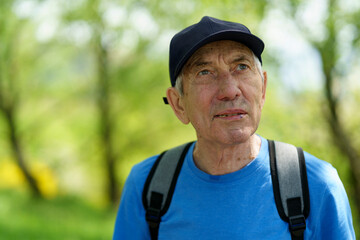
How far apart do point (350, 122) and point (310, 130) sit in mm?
1020

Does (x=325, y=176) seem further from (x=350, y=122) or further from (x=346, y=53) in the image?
(x=350, y=122)

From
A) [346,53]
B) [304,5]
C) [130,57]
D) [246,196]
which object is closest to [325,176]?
[246,196]

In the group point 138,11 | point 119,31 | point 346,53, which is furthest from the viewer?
point 119,31

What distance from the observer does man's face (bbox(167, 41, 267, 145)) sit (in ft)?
5.62

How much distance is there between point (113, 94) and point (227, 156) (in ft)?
42.2

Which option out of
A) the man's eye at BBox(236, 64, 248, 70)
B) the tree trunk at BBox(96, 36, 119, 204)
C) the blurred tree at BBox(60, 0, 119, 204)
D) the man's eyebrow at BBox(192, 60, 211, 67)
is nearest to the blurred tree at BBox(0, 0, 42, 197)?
the blurred tree at BBox(60, 0, 119, 204)

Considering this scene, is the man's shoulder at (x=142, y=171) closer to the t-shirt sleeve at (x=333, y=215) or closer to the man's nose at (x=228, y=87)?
the man's nose at (x=228, y=87)

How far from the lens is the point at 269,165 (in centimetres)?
178

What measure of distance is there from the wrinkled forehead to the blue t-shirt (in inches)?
19.1

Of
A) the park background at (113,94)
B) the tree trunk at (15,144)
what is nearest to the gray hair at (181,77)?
the park background at (113,94)

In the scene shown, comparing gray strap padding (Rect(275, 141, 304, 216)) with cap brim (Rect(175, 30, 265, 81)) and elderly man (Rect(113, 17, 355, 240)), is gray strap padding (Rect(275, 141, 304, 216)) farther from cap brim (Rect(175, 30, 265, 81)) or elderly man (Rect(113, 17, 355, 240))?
cap brim (Rect(175, 30, 265, 81))

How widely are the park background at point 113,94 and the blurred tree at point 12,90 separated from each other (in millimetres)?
36

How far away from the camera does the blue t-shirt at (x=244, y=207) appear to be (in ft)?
5.30

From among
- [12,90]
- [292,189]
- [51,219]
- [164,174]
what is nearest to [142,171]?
[164,174]
